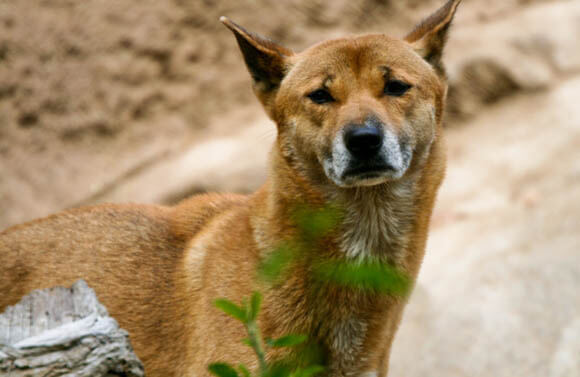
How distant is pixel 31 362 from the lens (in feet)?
7.11

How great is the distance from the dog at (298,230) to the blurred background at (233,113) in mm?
2757

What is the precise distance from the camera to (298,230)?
3350 mm

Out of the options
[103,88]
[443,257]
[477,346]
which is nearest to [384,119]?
[477,346]

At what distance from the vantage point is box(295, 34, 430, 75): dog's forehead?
11.7ft

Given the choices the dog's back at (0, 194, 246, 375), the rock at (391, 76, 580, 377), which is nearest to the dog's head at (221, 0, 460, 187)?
the dog's back at (0, 194, 246, 375)

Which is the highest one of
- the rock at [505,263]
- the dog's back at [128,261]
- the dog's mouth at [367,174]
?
the dog's mouth at [367,174]

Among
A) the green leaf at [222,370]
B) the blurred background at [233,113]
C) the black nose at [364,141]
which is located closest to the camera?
the green leaf at [222,370]

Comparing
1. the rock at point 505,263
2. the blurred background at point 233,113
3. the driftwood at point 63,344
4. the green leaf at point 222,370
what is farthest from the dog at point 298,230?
the blurred background at point 233,113

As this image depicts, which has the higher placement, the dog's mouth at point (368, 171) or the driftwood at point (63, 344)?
the driftwood at point (63, 344)

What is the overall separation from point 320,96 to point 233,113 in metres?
4.79

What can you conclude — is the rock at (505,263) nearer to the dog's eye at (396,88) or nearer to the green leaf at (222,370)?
the dog's eye at (396,88)

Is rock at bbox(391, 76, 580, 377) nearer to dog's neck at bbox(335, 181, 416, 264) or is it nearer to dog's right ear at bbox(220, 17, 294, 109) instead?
dog's neck at bbox(335, 181, 416, 264)

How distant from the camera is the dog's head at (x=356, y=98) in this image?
3.28 m

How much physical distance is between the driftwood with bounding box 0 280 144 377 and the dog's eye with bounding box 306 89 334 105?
1659mm
